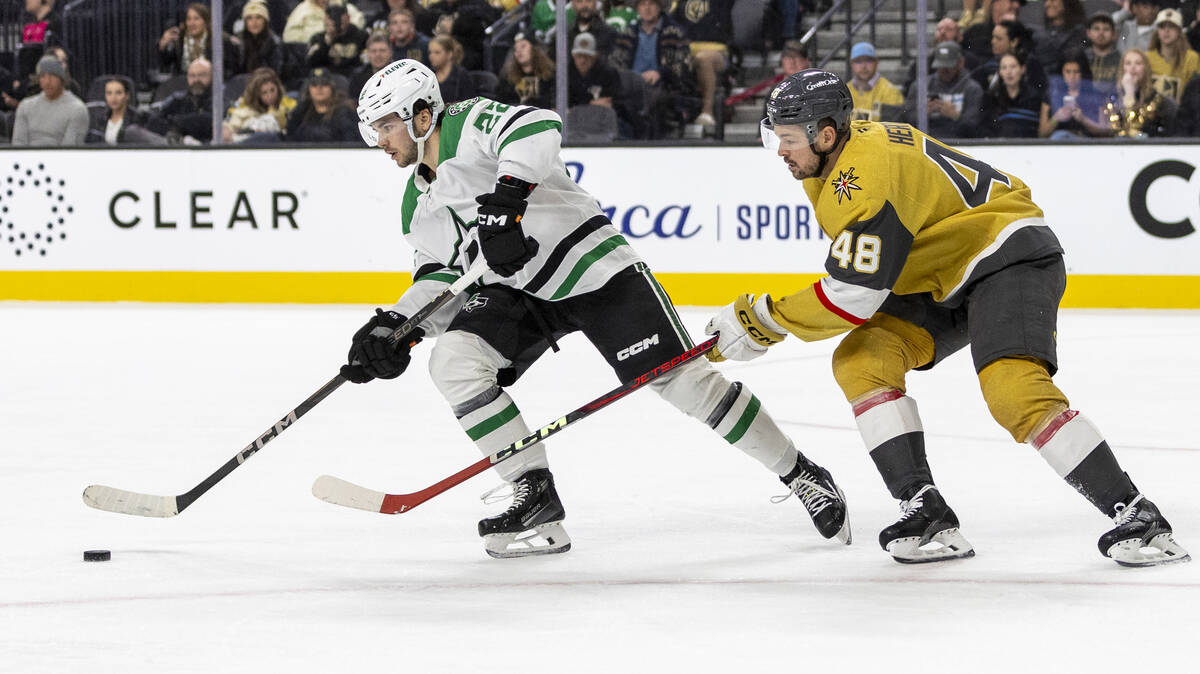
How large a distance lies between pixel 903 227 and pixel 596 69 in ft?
18.0

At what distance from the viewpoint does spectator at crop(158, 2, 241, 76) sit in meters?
8.39

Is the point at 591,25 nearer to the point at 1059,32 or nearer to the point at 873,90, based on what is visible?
the point at 873,90

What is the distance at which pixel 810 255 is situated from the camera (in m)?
7.82

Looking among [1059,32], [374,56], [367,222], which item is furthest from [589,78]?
[1059,32]

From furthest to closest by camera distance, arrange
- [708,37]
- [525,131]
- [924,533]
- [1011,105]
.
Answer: [708,37] → [1011,105] → [525,131] → [924,533]

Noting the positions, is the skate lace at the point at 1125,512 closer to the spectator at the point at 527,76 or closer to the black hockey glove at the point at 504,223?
A: the black hockey glove at the point at 504,223

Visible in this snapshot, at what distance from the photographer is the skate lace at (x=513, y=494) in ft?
10.3

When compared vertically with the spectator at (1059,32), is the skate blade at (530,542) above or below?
below

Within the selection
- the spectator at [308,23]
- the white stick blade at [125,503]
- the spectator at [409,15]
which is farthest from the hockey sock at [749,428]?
the spectator at [308,23]

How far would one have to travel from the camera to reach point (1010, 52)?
306 inches

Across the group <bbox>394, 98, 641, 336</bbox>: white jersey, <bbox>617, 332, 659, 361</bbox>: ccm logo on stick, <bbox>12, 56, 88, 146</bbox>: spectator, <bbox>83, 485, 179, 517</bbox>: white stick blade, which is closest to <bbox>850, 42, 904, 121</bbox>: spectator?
<bbox>12, 56, 88, 146</bbox>: spectator

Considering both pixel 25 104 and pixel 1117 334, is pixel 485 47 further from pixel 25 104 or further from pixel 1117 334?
pixel 1117 334

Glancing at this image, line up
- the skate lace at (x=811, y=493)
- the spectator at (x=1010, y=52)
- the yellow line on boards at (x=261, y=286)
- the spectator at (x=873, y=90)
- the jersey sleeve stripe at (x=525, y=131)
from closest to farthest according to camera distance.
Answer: the jersey sleeve stripe at (x=525, y=131)
the skate lace at (x=811, y=493)
the spectator at (x=1010, y=52)
the spectator at (x=873, y=90)
the yellow line on boards at (x=261, y=286)

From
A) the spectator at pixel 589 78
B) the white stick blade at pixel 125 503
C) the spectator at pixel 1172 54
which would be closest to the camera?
the white stick blade at pixel 125 503
